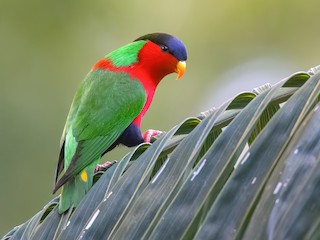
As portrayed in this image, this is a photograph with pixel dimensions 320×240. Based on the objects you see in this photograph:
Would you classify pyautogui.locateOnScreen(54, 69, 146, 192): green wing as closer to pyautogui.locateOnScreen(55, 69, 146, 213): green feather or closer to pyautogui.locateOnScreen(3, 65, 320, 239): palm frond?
pyautogui.locateOnScreen(55, 69, 146, 213): green feather

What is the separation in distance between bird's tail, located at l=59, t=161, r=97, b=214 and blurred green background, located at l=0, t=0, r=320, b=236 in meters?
3.12

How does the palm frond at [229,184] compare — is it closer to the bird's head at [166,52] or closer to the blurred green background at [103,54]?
the bird's head at [166,52]

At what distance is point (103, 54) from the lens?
5.96m

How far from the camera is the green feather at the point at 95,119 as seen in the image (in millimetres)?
2246

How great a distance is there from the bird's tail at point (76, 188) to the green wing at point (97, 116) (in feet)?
0.07

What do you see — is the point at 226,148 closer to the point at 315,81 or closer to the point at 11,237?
the point at 315,81

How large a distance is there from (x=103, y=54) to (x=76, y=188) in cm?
404

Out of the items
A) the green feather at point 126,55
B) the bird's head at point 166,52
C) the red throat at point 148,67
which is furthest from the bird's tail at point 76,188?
the bird's head at point 166,52

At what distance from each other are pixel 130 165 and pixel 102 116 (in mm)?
924

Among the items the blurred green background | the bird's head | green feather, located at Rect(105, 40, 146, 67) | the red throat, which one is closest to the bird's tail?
the red throat

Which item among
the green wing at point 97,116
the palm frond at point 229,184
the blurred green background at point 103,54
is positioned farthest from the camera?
the blurred green background at point 103,54

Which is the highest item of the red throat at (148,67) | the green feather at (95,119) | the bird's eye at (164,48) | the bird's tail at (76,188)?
the bird's eye at (164,48)

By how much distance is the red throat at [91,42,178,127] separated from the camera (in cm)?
296

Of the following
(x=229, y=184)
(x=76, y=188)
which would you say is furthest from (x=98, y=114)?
(x=229, y=184)
